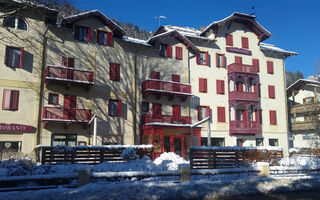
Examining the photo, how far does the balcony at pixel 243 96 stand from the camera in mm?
30688

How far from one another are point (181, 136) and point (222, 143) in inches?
234

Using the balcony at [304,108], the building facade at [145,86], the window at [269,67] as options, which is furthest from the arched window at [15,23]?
the balcony at [304,108]

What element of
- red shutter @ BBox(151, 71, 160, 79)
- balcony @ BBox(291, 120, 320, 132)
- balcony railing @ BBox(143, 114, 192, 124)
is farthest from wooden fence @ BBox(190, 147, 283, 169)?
balcony @ BBox(291, 120, 320, 132)

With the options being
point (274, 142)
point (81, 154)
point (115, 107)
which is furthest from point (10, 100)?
point (274, 142)

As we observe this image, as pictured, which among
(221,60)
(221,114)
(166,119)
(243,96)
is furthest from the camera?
(221,60)

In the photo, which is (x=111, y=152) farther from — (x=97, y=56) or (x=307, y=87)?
(x=307, y=87)

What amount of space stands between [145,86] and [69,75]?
22.9 feet

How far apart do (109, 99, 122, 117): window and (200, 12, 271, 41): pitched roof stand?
13341 mm

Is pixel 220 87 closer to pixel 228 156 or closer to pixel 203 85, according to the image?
pixel 203 85

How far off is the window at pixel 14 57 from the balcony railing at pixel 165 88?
1066cm

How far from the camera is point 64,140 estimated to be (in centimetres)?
2320

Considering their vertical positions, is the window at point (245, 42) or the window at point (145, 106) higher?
the window at point (245, 42)

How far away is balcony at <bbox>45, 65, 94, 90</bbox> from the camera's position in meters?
22.3

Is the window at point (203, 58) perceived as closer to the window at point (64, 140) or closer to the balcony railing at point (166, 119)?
the balcony railing at point (166, 119)
